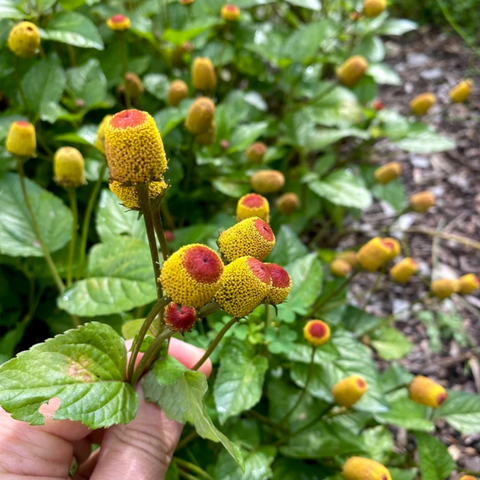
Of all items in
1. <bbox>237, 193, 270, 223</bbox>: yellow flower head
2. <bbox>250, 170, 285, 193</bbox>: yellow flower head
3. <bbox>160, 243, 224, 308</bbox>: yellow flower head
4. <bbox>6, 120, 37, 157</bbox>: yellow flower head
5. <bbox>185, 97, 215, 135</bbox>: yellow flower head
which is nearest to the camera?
<bbox>160, 243, 224, 308</bbox>: yellow flower head

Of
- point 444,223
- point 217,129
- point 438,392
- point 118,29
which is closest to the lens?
point 438,392

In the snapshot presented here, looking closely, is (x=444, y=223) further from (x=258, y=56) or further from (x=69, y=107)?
(x=69, y=107)

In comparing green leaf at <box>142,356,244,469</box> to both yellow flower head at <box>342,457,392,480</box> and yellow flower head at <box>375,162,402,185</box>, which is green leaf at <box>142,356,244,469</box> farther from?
yellow flower head at <box>375,162,402,185</box>

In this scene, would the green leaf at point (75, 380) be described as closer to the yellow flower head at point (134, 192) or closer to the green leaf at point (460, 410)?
the yellow flower head at point (134, 192)

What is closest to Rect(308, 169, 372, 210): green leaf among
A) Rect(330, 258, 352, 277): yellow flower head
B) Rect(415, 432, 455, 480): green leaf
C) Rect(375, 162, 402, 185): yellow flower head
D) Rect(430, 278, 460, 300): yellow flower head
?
Rect(375, 162, 402, 185): yellow flower head

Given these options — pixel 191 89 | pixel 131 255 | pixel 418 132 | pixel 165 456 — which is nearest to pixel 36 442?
pixel 165 456

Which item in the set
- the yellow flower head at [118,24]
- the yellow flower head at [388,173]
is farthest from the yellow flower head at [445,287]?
the yellow flower head at [118,24]
